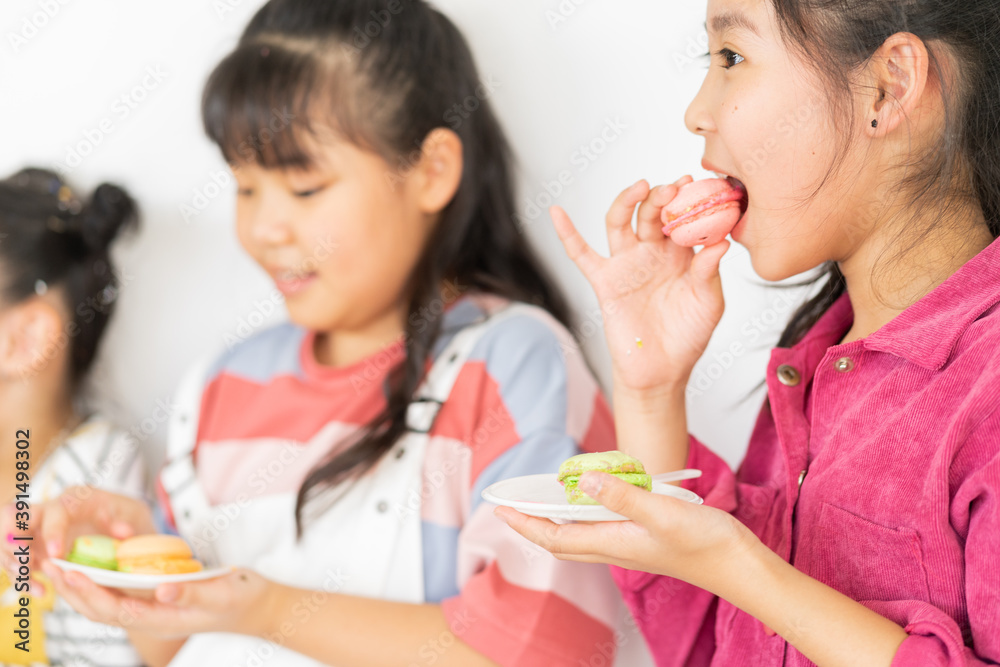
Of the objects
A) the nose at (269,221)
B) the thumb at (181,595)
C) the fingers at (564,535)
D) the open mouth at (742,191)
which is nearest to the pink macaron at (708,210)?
the open mouth at (742,191)

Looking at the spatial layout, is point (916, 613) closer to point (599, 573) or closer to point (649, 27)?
point (599, 573)

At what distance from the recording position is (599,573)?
1137mm

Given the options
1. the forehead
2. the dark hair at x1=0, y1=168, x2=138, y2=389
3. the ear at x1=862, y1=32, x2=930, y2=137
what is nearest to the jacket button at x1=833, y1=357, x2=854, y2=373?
the ear at x1=862, y1=32, x2=930, y2=137

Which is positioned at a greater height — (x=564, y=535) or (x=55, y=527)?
(x=564, y=535)

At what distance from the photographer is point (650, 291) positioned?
995 mm

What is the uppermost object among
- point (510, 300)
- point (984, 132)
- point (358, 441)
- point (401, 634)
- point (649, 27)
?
point (649, 27)

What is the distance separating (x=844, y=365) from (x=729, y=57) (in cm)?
32

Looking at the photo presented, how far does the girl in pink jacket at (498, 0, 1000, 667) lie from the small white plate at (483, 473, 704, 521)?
1 cm

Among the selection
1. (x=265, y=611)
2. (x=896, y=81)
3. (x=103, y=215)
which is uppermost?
(x=896, y=81)

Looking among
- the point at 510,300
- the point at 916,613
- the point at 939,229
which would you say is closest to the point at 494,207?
the point at 510,300

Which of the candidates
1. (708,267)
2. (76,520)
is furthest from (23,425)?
(708,267)

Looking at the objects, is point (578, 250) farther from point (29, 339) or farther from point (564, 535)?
point (29, 339)

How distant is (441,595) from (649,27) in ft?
2.90

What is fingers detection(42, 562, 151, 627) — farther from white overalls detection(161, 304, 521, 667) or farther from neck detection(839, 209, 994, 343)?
neck detection(839, 209, 994, 343)
